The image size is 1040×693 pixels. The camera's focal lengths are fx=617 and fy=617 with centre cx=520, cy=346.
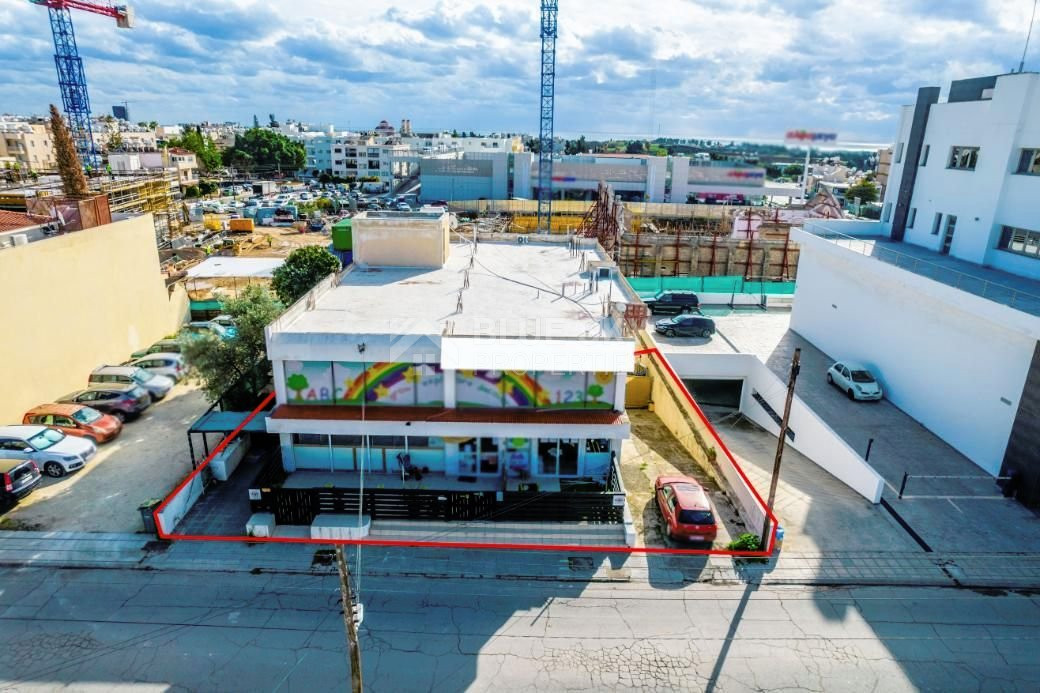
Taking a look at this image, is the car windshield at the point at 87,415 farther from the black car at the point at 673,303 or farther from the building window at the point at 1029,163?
the building window at the point at 1029,163

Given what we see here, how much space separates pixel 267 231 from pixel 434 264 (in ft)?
161

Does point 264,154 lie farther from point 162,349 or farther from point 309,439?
point 309,439

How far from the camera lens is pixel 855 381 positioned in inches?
924

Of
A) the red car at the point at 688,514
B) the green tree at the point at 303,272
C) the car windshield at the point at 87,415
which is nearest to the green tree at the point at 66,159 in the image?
the green tree at the point at 303,272

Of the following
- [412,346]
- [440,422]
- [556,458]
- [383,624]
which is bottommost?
[383,624]

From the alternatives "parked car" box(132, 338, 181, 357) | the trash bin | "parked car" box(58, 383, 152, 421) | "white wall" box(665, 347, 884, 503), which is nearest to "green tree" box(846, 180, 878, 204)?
"white wall" box(665, 347, 884, 503)

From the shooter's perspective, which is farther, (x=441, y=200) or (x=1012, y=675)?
(x=441, y=200)

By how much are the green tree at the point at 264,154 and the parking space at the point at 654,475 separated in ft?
388

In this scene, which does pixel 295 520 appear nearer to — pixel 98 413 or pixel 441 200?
pixel 98 413

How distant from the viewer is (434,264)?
25016 millimetres

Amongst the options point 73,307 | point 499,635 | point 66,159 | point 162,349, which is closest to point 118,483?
point 73,307

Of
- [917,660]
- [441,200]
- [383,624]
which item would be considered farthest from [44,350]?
[441,200]

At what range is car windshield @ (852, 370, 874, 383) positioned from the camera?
23531 millimetres

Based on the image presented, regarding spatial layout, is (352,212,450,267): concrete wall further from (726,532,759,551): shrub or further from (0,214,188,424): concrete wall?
(726,532,759,551): shrub
